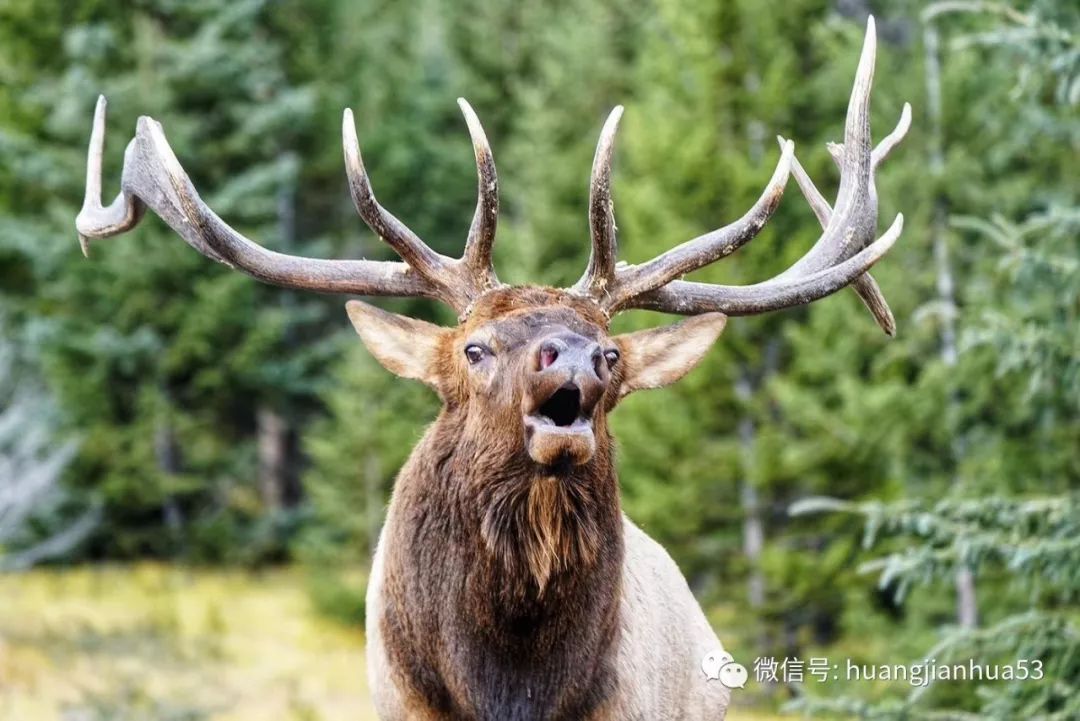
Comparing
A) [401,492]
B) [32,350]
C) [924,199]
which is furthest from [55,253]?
[401,492]

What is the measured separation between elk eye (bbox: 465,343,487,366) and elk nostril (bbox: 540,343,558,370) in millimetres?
419

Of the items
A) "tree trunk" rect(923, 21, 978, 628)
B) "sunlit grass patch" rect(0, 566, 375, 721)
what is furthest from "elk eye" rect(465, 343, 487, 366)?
"tree trunk" rect(923, 21, 978, 628)

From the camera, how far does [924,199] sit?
45.2 ft

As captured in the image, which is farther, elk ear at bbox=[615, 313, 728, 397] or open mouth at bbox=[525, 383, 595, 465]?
elk ear at bbox=[615, 313, 728, 397]

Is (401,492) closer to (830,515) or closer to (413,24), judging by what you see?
(830,515)

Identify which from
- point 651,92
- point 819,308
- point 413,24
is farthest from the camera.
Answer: point 413,24

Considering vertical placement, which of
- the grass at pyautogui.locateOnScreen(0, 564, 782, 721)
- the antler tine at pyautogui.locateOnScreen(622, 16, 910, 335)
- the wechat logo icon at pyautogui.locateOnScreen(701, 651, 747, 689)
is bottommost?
the grass at pyautogui.locateOnScreen(0, 564, 782, 721)

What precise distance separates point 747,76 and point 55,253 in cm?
1152

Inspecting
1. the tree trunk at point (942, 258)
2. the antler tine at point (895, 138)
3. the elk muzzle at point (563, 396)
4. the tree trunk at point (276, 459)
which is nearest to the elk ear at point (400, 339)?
the elk muzzle at point (563, 396)

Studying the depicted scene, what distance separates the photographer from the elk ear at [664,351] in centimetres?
505

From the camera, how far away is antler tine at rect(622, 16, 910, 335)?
5.23 m

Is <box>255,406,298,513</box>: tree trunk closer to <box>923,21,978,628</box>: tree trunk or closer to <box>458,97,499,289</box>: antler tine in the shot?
<box>923,21,978,628</box>: tree trunk

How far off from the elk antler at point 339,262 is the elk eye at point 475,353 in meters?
0.32

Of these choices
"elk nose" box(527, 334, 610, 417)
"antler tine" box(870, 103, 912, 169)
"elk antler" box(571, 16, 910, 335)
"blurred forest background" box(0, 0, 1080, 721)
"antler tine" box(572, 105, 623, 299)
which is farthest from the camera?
"blurred forest background" box(0, 0, 1080, 721)
